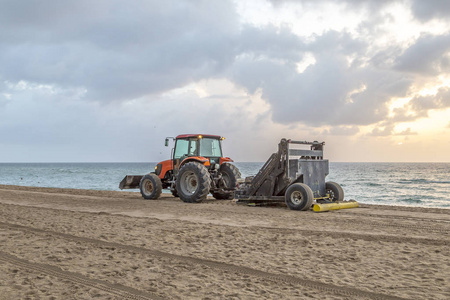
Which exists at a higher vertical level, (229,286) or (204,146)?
(204,146)

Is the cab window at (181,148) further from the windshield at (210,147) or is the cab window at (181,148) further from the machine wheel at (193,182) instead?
the machine wheel at (193,182)

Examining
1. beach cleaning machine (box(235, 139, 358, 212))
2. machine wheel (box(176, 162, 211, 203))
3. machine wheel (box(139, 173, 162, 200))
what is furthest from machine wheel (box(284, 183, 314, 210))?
machine wheel (box(139, 173, 162, 200))

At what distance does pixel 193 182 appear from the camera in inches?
547

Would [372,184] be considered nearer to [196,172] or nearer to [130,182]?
[130,182]

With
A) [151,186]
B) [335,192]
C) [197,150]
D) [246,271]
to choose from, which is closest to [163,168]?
[151,186]

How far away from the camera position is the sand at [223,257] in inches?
174

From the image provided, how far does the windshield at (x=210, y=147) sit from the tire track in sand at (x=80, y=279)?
28.2 feet

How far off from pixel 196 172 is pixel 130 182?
12.4ft

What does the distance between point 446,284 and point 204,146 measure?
33.2 feet

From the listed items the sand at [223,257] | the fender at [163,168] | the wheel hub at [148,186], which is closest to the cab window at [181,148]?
the fender at [163,168]

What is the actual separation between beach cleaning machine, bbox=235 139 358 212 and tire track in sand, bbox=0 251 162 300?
23.7 ft

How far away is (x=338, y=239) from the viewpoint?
718 cm

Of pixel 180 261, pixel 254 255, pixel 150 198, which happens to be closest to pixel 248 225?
pixel 254 255

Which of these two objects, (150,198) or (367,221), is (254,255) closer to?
(367,221)
